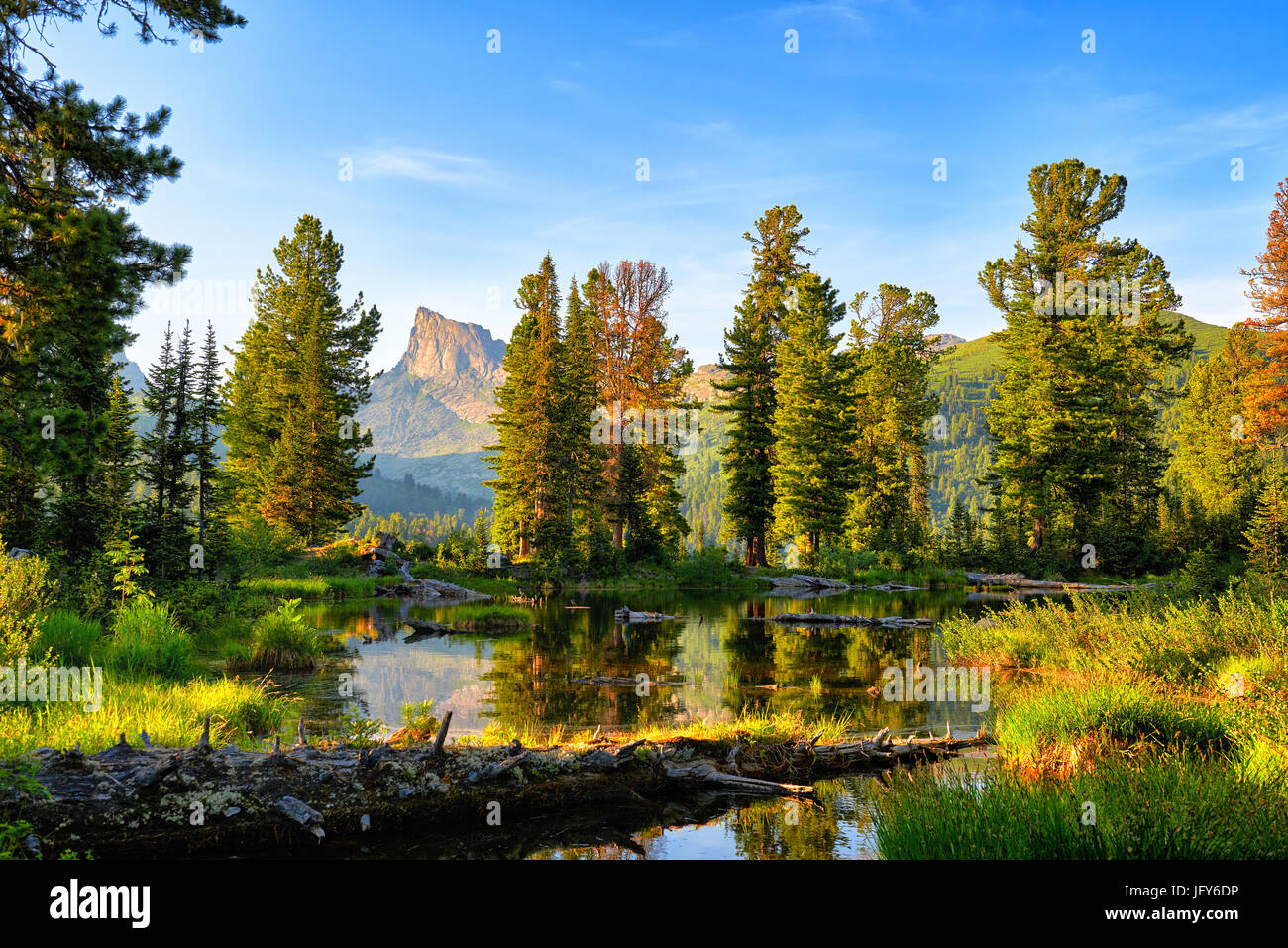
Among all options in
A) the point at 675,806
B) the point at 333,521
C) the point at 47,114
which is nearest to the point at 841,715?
the point at 675,806

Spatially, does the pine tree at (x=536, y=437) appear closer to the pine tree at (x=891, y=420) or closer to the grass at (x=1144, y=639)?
the pine tree at (x=891, y=420)

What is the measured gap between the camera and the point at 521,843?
7.80 meters

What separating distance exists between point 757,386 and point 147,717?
4892 cm

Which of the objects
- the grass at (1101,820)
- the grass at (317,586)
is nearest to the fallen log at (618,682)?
the grass at (1101,820)

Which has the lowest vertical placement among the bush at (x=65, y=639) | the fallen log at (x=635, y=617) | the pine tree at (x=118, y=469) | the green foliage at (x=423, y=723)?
the fallen log at (x=635, y=617)

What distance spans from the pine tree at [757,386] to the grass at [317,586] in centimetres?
2606

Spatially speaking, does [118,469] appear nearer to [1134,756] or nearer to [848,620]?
[1134,756]

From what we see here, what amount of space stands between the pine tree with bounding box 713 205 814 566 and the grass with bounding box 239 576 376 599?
26.1 meters

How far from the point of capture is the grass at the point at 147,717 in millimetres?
8438

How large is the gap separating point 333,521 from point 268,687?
3867 centimetres

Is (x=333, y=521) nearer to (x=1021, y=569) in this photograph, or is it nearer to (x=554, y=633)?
(x=554, y=633)

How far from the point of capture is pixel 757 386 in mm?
54969

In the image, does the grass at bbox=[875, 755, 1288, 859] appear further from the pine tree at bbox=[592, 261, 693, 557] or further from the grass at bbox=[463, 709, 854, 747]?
the pine tree at bbox=[592, 261, 693, 557]

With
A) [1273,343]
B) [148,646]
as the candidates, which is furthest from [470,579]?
[1273,343]
